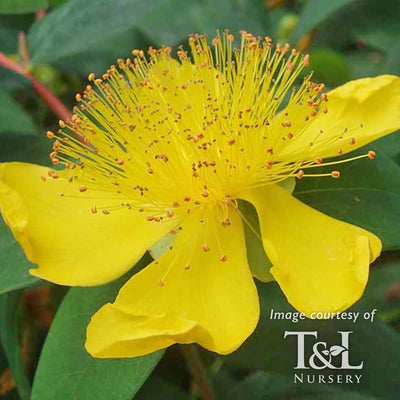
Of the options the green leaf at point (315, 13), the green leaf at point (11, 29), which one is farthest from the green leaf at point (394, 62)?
the green leaf at point (11, 29)

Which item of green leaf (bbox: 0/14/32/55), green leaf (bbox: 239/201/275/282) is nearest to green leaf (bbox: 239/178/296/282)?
green leaf (bbox: 239/201/275/282)

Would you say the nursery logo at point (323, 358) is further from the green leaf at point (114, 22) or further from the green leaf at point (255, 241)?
the green leaf at point (114, 22)

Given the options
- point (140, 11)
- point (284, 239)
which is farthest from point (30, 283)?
point (140, 11)

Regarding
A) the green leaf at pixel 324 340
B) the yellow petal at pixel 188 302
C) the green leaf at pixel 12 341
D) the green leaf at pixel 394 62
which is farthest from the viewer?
the green leaf at pixel 394 62

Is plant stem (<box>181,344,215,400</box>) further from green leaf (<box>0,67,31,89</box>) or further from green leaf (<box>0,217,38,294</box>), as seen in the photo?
green leaf (<box>0,67,31,89</box>)

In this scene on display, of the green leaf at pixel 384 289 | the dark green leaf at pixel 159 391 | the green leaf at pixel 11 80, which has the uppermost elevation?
the green leaf at pixel 11 80

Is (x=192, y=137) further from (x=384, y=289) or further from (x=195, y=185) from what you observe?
(x=384, y=289)
